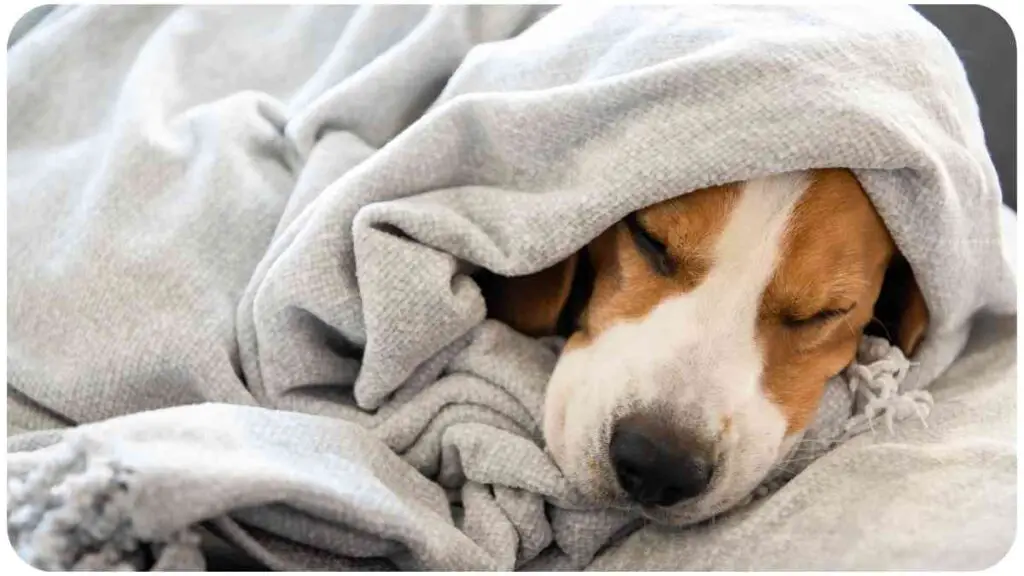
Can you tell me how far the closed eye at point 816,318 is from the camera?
1029 millimetres

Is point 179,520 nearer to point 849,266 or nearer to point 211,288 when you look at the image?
point 211,288

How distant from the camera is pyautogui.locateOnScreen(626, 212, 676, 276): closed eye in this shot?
1021 millimetres

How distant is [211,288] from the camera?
1112mm

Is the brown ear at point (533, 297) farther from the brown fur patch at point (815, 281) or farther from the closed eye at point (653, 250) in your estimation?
the brown fur patch at point (815, 281)

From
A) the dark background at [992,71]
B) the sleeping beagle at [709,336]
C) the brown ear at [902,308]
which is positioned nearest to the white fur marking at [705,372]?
the sleeping beagle at [709,336]

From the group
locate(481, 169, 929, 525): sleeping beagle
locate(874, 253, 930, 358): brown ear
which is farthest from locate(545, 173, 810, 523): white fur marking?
locate(874, 253, 930, 358): brown ear

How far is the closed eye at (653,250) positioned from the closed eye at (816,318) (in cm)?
14

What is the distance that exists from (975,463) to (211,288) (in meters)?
0.88

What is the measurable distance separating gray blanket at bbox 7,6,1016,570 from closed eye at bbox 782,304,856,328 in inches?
3.6

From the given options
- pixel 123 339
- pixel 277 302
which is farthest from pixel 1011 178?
pixel 123 339

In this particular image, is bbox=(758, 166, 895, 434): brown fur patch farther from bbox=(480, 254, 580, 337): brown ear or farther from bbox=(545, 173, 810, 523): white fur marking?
bbox=(480, 254, 580, 337): brown ear

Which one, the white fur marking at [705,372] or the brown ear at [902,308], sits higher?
the white fur marking at [705,372]

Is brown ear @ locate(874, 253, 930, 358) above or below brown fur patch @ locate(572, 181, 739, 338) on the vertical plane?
below

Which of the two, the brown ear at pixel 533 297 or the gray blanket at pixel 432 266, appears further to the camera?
the brown ear at pixel 533 297
